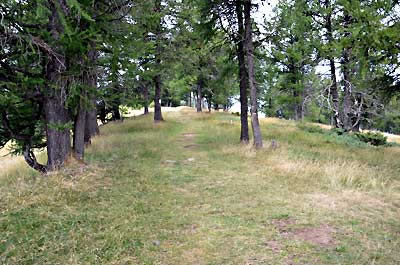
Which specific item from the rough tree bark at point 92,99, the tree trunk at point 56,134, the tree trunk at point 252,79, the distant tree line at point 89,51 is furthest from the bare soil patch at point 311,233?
the tree trunk at point 252,79

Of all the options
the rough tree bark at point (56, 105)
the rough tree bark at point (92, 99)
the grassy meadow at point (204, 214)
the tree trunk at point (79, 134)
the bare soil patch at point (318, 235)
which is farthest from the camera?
the tree trunk at point (79, 134)

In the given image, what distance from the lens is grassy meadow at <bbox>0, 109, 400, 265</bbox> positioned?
4277 mm

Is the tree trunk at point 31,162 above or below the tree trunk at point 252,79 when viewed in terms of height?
below

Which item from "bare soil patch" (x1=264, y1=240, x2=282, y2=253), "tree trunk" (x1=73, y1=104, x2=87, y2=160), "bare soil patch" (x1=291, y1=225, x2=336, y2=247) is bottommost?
"bare soil patch" (x1=264, y1=240, x2=282, y2=253)

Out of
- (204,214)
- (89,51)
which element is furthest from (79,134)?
(204,214)

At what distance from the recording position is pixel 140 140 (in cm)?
1553

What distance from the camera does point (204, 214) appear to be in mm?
5828

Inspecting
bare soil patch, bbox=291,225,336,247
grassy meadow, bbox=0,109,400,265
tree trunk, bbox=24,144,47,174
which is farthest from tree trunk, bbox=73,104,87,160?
bare soil patch, bbox=291,225,336,247

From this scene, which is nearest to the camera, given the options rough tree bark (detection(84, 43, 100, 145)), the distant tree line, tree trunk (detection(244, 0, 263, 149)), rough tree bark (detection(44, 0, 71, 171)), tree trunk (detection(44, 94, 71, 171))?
the distant tree line

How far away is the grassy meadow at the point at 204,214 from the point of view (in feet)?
14.0

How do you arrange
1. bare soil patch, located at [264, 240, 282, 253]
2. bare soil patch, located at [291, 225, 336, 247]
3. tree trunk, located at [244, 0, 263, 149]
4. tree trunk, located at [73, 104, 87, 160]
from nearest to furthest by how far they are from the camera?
1. bare soil patch, located at [264, 240, 282, 253]
2. bare soil patch, located at [291, 225, 336, 247]
3. tree trunk, located at [73, 104, 87, 160]
4. tree trunk, located at [244, 0, 263, 149]

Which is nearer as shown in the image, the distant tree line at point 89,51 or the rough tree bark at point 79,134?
the distant tree line at point 89,51

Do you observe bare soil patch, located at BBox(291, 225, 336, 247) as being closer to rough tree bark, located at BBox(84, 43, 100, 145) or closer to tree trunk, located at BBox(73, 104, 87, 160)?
rough tree bark, located at BBox(84, 43, 100, 145)

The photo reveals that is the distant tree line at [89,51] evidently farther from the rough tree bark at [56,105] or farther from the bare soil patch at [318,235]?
the bare soil patch at [318,235]
